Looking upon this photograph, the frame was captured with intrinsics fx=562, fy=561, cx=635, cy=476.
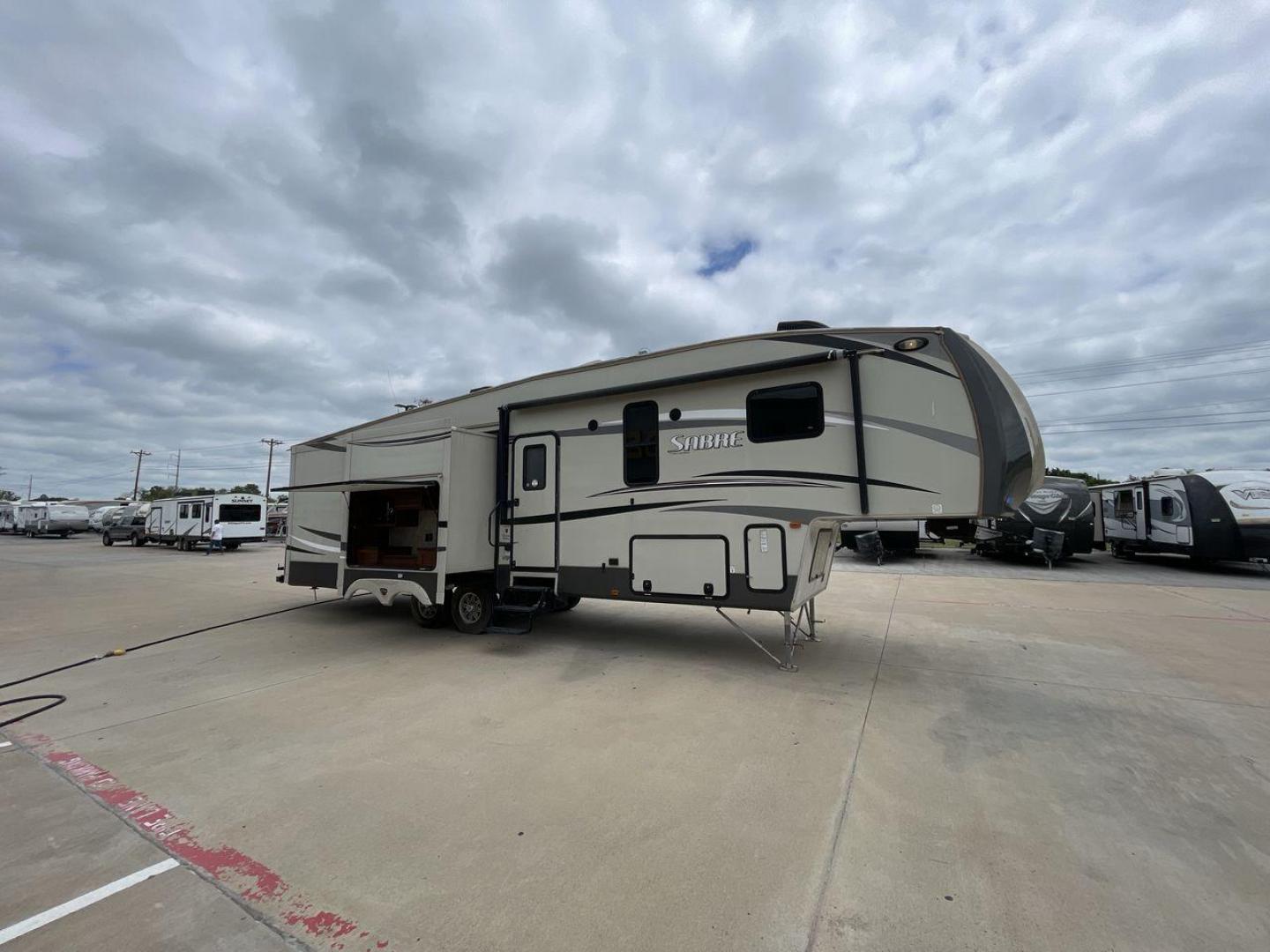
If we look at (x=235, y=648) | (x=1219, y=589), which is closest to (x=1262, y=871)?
(x=235, y=648)

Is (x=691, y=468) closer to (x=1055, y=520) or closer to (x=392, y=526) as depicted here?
(x=392, y=526)

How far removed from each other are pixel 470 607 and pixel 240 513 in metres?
21.5

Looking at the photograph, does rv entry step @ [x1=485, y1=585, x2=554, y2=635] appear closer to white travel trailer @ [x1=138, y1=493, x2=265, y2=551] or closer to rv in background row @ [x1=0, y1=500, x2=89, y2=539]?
white travel trailer @ [x1=138, y1=493, x2=265, y2=551]

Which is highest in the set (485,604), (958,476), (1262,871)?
(958,476)

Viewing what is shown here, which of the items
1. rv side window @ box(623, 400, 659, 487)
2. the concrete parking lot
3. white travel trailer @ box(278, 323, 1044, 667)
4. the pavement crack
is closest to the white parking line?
the concrete parking lot

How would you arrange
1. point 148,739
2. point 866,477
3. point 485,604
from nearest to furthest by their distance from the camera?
point 148,739
point 866,477
point 485,604

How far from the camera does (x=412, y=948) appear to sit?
2.01 meters

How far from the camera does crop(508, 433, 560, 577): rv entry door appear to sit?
662 cm

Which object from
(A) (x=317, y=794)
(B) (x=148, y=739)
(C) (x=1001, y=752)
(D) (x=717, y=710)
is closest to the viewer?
(A) (x=317, y=794)

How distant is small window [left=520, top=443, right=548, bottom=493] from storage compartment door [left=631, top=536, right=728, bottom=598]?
1.50 metres

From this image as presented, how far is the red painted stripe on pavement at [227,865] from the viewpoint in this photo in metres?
2.10

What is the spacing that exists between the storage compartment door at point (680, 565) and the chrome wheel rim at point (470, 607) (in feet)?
7.87

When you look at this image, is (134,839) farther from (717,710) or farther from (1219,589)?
(1219,589)

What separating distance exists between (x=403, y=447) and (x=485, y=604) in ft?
7.44
